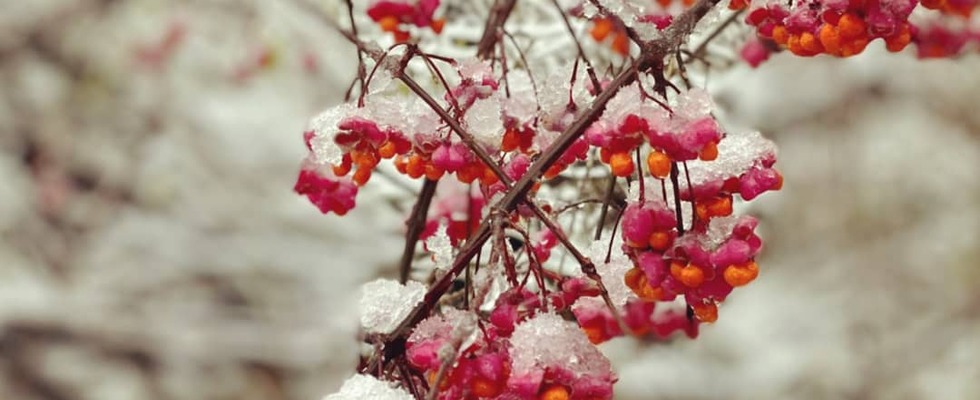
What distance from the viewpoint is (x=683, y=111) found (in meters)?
0.65

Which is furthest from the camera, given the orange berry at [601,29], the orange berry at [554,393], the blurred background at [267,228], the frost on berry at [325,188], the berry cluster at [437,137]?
the blurred background at [267,228]

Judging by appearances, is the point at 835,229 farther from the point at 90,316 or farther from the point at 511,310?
the point at 511,310

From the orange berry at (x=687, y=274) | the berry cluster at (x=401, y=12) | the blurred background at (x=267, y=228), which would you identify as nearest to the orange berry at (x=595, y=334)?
the orange berry at (x=687, y=274)

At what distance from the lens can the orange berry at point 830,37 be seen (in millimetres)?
702

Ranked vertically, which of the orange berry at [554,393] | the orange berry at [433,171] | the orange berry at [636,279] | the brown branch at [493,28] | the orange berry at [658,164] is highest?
the brown branch at [493,28]

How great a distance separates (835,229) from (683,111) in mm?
2247

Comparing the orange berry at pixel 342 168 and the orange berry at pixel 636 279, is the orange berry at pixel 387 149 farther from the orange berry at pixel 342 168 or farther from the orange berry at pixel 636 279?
the orange berry at pixel 636 279

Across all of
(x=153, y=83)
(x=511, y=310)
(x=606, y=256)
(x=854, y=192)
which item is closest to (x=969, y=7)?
(x=606, y=256)

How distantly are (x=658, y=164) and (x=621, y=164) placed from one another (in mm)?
26

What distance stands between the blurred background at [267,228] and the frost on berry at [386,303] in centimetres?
178

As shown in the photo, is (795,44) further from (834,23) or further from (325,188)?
(325,188)

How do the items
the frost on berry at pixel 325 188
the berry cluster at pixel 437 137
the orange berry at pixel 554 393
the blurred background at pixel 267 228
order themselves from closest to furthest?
the orange berry at pixel 554 393 < the berry cluster at pixel 437 137 < the frost on berry at pixel 325 188 < the blurred background at pixel 267 228

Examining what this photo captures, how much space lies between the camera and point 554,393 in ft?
2.03

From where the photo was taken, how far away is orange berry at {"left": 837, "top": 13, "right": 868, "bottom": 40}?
0.70 metres
